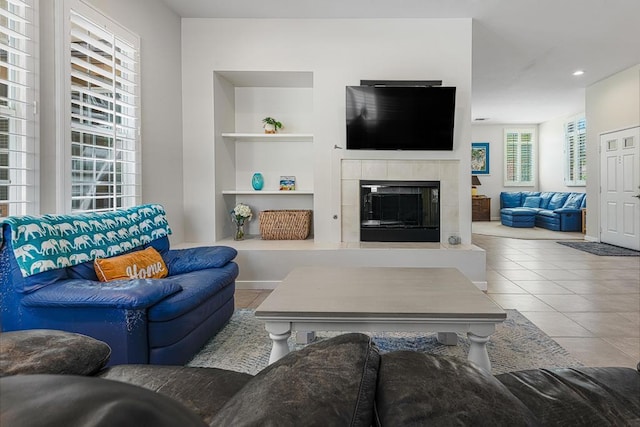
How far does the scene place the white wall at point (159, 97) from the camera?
3318 millimetres

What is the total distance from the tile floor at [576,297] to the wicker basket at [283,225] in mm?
746

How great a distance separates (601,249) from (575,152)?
405cm

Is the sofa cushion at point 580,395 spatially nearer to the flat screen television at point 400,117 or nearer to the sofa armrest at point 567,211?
the flat screen television at point 400,117

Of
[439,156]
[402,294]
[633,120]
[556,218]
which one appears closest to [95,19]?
[402,294]

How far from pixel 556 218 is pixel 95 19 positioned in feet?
29.3

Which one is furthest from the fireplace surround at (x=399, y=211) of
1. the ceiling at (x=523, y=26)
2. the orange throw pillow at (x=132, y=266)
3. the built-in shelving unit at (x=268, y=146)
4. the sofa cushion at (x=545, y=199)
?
the sofa cushion at (x=545, y=199)

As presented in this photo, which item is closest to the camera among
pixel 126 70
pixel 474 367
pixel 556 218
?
pixel 474 367

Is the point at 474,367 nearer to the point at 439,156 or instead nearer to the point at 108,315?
the point at 108,315

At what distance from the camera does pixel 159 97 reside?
3625 mm

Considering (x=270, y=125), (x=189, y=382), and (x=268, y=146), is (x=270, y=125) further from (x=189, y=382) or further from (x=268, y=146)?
(x=189, y=382)

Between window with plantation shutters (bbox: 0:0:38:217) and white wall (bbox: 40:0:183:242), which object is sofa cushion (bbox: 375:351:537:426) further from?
white wall (bbox: 40:0:183:242)

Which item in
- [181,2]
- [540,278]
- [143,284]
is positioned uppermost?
[181,2]

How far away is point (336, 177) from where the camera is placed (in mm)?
4117

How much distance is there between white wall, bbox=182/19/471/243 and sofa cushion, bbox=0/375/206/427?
3.85 m
